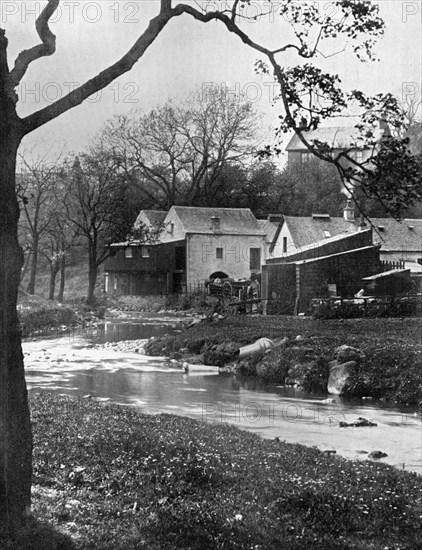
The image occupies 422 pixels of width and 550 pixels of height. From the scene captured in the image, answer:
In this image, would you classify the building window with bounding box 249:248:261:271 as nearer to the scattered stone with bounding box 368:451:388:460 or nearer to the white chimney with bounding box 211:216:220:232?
Result: the white chimney with bounding box 211:216:220:232

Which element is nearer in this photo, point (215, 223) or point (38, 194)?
point (38, 194)

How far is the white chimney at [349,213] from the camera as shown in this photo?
123ft

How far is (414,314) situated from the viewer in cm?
2870

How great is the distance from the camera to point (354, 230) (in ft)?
123

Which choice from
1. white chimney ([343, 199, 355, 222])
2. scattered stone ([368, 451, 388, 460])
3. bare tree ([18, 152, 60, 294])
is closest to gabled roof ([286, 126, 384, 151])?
scattered stone ([368, 451, 388, 460])

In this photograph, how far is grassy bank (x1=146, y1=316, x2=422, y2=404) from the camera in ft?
62.7

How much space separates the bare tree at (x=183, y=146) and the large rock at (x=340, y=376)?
72.9ft

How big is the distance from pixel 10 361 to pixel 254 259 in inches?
1966

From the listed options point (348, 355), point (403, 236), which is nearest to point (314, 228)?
point (403, 236)

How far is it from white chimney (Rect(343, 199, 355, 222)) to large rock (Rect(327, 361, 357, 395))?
60.4 feet

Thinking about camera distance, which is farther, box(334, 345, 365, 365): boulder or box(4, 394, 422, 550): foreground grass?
box(334, 345, 365, 365): boulder

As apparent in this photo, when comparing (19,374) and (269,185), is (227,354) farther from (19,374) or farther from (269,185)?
(269,185)

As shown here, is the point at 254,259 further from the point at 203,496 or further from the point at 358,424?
the point at 203,496

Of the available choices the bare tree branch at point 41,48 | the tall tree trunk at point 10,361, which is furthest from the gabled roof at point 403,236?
the tall tree trunk at point 10,361
